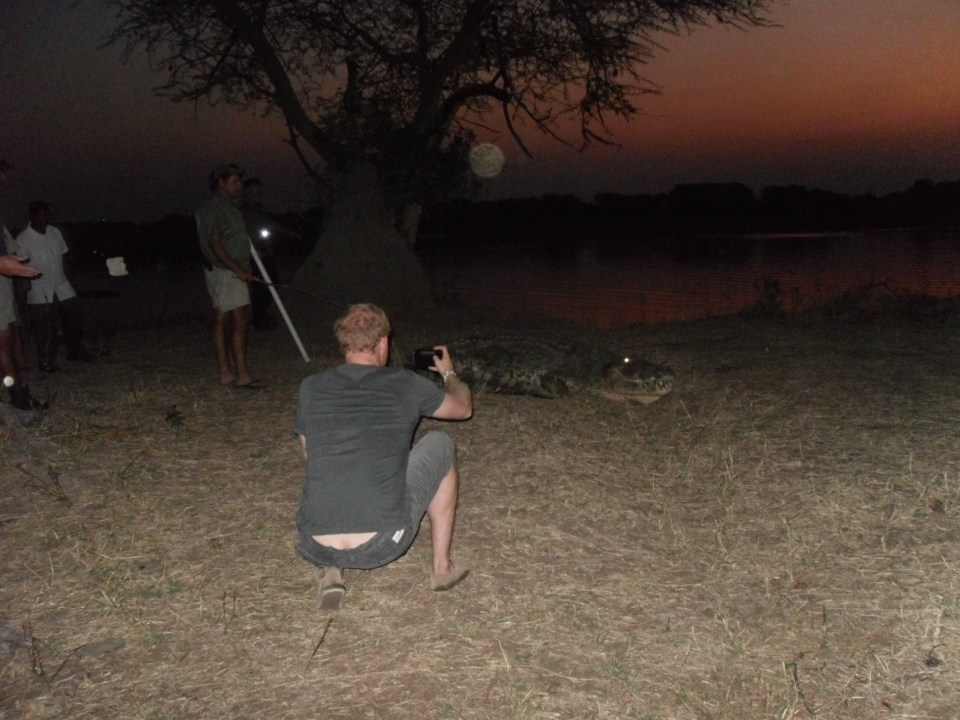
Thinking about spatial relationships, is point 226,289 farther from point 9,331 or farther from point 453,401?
point 453,401

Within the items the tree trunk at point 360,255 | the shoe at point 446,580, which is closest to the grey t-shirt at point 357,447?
the shoe at point 446,580

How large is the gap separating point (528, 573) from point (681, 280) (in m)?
24.1

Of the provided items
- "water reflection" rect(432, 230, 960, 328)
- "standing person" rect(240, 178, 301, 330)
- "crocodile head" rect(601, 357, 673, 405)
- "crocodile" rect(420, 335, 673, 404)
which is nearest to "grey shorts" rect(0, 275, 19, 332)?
"standing person" rect(240, 178, 301, 330)

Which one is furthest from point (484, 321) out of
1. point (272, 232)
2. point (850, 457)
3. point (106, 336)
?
point (850, 457)

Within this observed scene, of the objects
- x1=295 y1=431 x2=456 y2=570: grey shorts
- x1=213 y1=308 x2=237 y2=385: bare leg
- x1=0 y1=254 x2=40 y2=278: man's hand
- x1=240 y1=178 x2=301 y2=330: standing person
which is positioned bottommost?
x1=295 y1=431 x2=456 y2=570: grey shorts

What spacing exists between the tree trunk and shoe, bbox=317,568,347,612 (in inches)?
295

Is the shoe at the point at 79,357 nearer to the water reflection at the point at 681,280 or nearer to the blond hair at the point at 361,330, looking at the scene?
the blond hair at the point at 361,330

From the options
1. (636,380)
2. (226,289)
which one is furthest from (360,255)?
(636,380)

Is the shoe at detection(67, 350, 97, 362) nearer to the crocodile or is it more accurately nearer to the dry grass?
the dry grass

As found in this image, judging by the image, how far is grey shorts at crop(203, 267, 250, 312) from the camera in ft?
19.7

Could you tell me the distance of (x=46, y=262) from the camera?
728 cm

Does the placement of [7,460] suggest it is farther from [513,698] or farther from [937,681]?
[937,681]

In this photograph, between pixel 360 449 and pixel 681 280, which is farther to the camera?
pixel 681 280

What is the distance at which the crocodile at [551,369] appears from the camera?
631 centimetres
